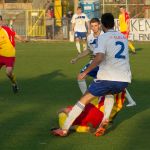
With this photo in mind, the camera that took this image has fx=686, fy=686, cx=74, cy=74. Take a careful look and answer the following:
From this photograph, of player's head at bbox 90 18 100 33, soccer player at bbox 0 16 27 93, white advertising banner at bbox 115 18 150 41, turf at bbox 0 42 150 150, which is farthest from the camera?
white advertising banner at bbox 115 18 150 41

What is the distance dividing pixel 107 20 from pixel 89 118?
1.69m

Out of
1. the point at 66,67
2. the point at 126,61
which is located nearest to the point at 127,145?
the point at 126,61

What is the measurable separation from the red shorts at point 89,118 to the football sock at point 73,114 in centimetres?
50

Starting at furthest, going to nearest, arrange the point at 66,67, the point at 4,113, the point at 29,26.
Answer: the point at 29,26, the point at 66,67, the point at 4,113

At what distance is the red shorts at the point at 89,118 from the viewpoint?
1130 centimetres

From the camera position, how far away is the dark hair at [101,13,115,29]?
1072cm

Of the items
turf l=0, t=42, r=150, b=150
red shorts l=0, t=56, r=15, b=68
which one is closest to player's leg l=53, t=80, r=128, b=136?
turf l=0, t=42, r=150, b=150

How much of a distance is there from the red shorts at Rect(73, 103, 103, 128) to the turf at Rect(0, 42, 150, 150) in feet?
0.94

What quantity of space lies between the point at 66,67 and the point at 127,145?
13504mm

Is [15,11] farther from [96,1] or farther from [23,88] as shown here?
[23,88]

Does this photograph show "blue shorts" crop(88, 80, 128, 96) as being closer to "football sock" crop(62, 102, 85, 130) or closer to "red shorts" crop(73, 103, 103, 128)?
"football sock" crop(62, 102, 85, 130)

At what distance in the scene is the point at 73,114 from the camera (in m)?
10.7

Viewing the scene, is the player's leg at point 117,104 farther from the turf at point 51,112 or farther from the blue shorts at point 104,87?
the blue shorts at point 104,87

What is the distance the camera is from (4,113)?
13.1 m
